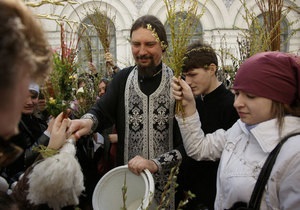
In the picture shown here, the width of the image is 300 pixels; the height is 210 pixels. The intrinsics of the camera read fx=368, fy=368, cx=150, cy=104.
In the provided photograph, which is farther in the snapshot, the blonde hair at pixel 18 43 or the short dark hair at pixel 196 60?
the short dark hair at pixel 196 60

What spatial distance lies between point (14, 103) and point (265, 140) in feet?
3.65

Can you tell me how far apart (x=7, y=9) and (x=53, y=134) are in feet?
3.37

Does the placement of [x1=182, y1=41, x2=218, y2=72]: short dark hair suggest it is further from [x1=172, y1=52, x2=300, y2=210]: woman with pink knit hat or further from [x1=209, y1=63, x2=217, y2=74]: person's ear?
[x1=172, y1=52, x2=300, y2=210]: woman with pink knit hat

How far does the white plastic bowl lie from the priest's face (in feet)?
2.35

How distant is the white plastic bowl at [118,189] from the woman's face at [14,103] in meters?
1.05

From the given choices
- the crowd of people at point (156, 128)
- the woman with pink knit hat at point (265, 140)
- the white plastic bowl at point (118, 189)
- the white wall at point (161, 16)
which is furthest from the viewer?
the white wall at point (161, 16)

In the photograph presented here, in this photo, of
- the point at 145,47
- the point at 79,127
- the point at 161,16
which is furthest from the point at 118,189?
the point at 161,16

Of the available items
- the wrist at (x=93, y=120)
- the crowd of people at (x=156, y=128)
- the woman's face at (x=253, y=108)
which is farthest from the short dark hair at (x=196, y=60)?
the woman's face at (x=253, y=108)

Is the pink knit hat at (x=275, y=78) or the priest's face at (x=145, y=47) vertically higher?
the priest's face at (x=145, y=47)

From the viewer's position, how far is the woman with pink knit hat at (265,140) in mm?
1395

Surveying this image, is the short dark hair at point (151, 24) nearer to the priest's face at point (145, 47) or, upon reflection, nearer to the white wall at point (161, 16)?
the priest's face at point (145, 47)

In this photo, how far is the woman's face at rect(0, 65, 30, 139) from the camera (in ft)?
2.11

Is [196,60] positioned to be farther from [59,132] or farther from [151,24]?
[59,132]

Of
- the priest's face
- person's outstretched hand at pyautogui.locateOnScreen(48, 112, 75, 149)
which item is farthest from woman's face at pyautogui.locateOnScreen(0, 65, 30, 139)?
the priest's face
